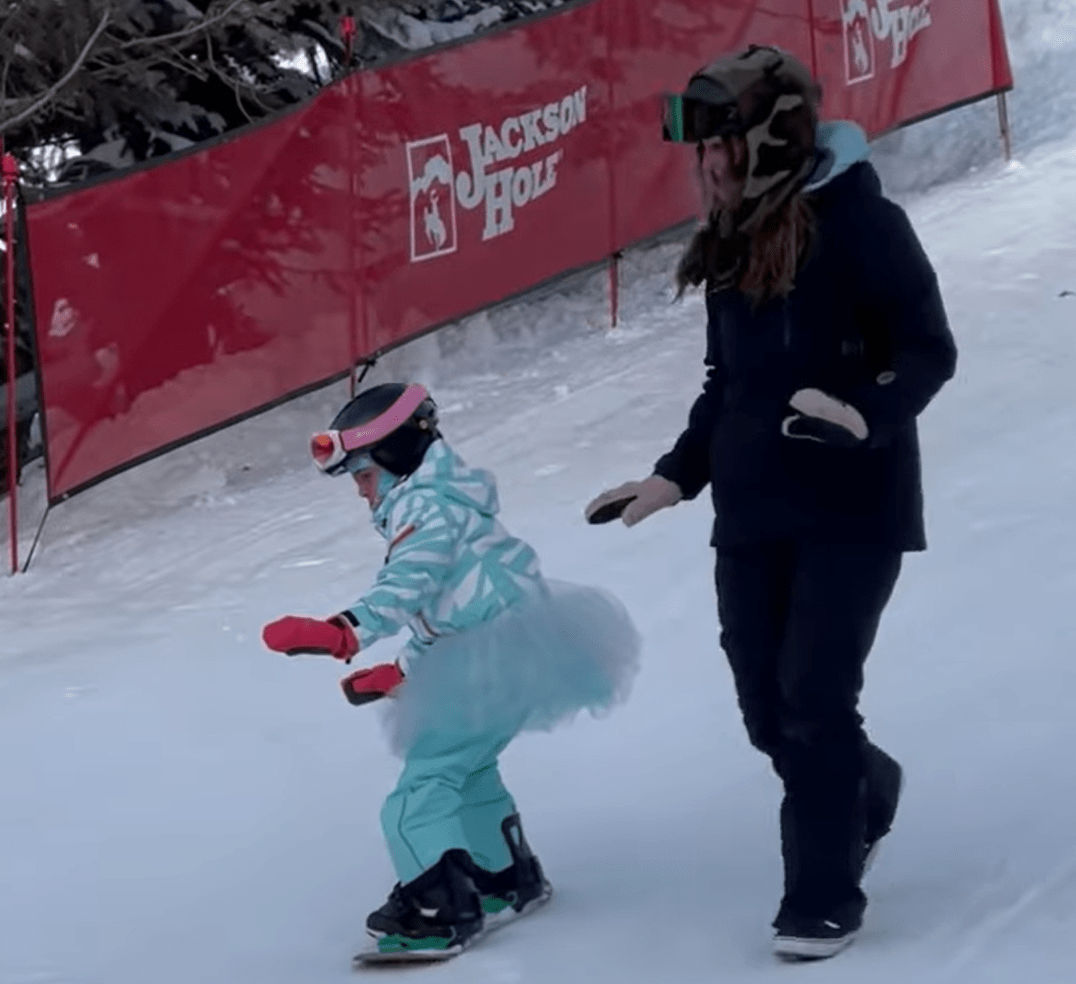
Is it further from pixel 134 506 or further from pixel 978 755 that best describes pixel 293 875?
pixel 134 506

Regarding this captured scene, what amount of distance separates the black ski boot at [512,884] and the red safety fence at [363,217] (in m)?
3.88

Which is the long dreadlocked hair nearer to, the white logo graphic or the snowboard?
the snowboard

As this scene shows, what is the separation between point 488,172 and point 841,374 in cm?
595

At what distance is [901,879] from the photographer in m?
4.61

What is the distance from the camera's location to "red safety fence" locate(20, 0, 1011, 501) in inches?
333

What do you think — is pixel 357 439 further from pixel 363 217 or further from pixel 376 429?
pixel 363 217

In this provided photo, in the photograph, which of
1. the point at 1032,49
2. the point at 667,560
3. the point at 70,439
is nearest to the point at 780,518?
the point at 667,560

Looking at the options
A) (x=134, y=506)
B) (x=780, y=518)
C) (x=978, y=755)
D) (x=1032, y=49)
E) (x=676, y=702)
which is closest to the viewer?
(x=780, y=518)

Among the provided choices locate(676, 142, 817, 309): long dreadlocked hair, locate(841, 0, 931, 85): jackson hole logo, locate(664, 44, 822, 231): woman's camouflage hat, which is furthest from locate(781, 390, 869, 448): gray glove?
locate(841, 0, 931, 85): jackson hole logo

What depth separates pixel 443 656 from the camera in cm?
Result: 472

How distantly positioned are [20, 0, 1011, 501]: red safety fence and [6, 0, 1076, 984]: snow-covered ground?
0.51 metres

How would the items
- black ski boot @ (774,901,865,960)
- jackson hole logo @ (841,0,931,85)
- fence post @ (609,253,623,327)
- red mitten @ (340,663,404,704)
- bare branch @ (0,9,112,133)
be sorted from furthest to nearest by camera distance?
jackson hole logo @ (841,0,931,85), fence post @ (609,253,623,327), bare branch @ (0,9,112,133), red mitten @ (340,663,404,704), black ski boot @ (774,901,865,960)

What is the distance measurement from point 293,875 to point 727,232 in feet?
6.97

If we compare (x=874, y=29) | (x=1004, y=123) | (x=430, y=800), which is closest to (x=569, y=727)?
(x=430, y=800)
